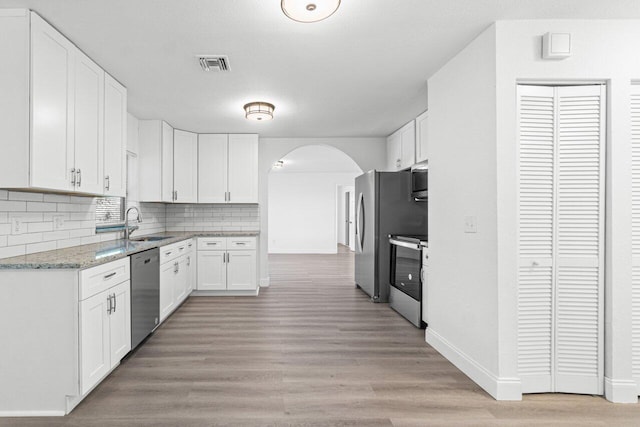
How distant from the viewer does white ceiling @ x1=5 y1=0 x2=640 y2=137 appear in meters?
2.03

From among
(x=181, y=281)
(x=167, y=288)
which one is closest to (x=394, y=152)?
(x=181, y=281)

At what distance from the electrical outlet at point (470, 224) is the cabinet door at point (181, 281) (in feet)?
10.4

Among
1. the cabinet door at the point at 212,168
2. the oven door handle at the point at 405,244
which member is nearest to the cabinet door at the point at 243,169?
Result: the cabinet door at the point at 212,168

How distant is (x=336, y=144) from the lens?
5.49 metres

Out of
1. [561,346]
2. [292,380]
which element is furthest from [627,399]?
[292,380]

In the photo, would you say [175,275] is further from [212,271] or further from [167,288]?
[212,271]

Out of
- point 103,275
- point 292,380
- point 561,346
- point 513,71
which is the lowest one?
point 292,380

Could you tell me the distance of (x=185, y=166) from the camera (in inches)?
197

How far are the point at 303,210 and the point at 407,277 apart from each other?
6876mm

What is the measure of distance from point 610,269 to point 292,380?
2.17 meters

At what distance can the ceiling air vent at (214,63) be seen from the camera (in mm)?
2658

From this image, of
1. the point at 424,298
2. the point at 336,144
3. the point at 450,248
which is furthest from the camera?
the point at 336,144

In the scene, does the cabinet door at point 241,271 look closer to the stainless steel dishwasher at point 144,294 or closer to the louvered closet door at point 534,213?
the stainless steel dishwasher at point 144,294

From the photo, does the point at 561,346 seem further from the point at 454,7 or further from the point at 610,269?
the point at 454,7
